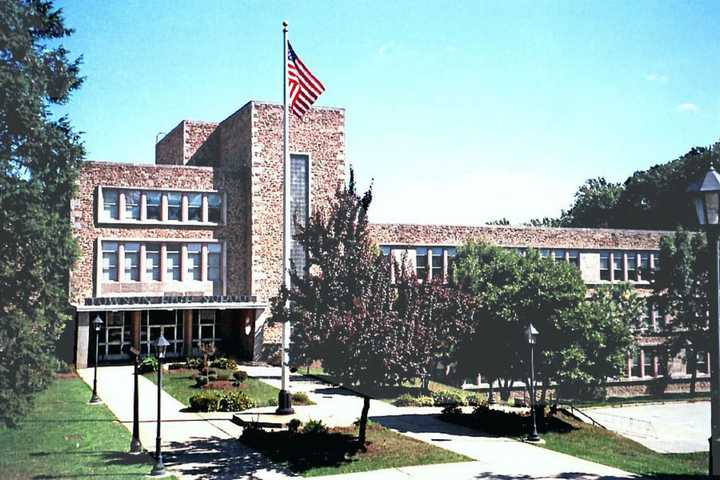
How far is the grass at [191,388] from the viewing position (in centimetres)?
2813

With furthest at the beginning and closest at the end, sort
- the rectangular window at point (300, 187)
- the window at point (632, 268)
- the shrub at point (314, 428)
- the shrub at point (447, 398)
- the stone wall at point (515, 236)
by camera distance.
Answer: the window at point (632, 268)
the stone wall at point (515, 236)
the rectangular window at point (300, 187)
the shrub at point (447, 398)
the shrub at point (314, 428)

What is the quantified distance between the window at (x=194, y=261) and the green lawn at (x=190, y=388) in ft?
25.3

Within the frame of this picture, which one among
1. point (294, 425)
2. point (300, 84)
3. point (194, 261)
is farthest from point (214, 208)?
point (294, 425)

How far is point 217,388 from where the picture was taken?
98.5 ft

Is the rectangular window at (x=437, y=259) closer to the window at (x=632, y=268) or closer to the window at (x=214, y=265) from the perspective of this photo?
the window at (x=214, y=265)

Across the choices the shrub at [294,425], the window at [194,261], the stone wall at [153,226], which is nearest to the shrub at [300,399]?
the shrub at [294,425]

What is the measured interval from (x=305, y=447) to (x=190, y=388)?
12822 millimetres

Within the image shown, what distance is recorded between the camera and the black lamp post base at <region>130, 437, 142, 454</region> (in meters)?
18.9

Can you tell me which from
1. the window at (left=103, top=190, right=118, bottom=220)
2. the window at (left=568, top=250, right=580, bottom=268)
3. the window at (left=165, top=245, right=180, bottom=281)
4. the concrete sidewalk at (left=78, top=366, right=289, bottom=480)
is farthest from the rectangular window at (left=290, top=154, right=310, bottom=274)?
the window at (left=568, top=250, right=580, bottom=268)

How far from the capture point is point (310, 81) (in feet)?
74.4

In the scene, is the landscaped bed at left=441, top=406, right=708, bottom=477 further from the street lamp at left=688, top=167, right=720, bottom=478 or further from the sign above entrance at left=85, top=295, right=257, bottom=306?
the sign above entrance at left=85, top=295, right=257, bottom=306

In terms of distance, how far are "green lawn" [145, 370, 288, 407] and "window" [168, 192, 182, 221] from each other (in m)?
10.3

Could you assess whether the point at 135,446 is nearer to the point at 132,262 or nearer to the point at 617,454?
the point at 617,454

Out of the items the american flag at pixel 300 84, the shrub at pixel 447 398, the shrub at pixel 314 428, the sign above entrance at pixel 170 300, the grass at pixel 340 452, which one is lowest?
the shrub at pixel 447 398
